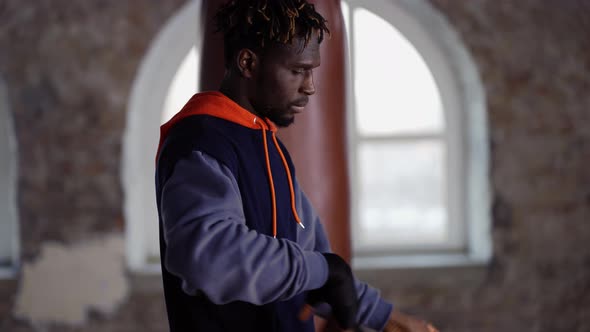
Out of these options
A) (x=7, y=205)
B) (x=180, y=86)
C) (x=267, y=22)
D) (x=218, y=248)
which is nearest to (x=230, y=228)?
(x=218, y=248)

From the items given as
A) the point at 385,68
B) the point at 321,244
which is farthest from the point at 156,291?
the point at 321,244

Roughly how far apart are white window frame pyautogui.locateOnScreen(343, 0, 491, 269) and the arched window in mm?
1360

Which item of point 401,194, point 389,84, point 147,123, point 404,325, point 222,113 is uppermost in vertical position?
point 389,84

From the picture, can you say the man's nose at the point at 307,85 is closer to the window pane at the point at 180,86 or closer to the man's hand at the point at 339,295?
the man's hand at the point at 339,295

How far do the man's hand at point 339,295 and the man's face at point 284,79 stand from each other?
0.73 ft

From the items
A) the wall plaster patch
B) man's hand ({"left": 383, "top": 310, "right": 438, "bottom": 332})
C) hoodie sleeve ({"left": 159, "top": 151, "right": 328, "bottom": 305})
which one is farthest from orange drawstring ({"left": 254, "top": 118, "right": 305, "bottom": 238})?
the wall plaster patch

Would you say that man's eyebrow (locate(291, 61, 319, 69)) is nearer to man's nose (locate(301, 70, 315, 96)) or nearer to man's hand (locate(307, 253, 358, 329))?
man's nose (locate(301, 70, 315, 96))

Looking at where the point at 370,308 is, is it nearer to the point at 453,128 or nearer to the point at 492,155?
the point at 492,155

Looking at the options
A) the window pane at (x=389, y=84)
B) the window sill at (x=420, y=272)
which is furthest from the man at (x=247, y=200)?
the window pane at (x=389, y=84)

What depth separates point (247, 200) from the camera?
2.81 feet

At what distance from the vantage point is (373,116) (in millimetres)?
2721

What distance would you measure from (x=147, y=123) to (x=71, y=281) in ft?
2.30

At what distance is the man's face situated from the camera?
86cm

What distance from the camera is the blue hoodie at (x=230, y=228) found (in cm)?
74
